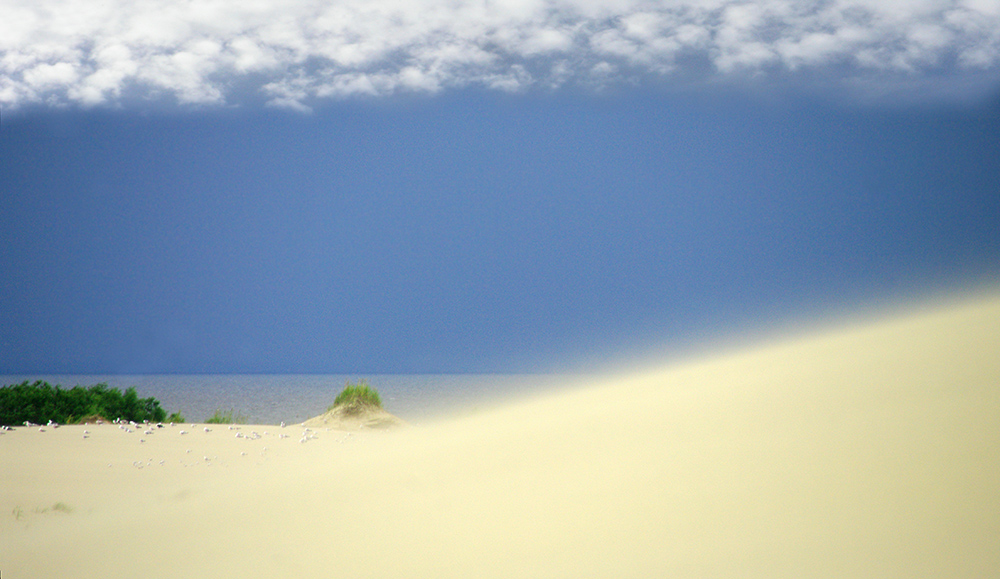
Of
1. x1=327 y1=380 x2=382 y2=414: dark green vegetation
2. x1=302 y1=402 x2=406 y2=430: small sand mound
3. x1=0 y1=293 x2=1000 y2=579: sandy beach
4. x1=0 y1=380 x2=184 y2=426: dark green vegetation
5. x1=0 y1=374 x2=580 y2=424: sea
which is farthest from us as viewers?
x1=0 y1=374 x2=580 y2=424: sea

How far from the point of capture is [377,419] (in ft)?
36.4

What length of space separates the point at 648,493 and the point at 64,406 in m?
10.7

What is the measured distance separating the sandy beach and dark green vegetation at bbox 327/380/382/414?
5.54m

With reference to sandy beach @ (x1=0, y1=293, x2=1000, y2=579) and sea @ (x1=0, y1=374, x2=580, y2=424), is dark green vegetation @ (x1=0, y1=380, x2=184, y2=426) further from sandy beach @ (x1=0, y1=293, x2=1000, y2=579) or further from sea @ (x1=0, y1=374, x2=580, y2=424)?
sandy beach @ (x1=0, y1=293, x2=1000, y2=579)

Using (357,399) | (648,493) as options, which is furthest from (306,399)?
(648,493)

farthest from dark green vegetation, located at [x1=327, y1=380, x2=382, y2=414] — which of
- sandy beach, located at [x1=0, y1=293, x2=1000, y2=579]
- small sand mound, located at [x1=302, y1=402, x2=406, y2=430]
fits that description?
sandy beach, located at [x1=0, y1=293, x2=1000, y2=579]

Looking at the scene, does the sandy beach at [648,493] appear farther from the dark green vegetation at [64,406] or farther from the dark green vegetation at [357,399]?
the dark green vegetation at [357,399]

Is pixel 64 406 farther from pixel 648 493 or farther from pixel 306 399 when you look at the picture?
pixel 306 399

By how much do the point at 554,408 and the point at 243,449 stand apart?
147 inches

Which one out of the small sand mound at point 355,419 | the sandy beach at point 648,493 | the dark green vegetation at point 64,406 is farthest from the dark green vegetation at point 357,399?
the sandy beach at point 648,493

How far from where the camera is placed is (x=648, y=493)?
3172 millimetres

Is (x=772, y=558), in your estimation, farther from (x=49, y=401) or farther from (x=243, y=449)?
(x=49, y=401)

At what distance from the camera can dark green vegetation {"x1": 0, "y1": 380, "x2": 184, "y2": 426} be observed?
9977 mm

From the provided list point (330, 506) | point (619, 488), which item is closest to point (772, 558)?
point (619, 488)
